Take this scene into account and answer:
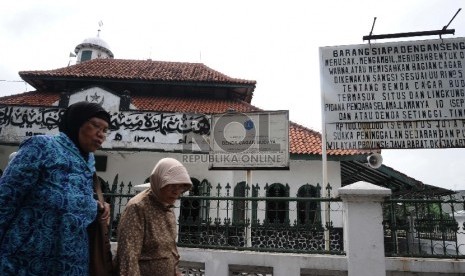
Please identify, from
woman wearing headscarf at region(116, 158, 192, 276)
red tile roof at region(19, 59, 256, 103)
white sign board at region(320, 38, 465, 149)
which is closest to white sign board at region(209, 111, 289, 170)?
white sign board at region(320, 38, 465, 149)

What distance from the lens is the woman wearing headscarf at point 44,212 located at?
1.45 m

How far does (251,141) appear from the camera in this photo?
686cm

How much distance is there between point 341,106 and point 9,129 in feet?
32.1

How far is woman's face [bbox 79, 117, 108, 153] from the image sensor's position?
5.76 feet

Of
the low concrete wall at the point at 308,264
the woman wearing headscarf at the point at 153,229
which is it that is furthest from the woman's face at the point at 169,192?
the low concrete wall at the point at 308,264

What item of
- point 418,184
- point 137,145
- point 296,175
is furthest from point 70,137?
point 418,184

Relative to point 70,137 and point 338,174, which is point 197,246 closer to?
point 70,137

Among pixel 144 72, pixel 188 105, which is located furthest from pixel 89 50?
pixel 188 105

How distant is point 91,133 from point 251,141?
17.2 feet

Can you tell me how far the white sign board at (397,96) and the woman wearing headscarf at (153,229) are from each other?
13.5 feet

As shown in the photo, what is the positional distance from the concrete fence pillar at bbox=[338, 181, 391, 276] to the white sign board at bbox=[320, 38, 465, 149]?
7.08ft

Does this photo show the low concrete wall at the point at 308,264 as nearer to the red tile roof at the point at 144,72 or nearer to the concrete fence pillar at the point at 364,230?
the concrete fence pillar at the point at 364,230

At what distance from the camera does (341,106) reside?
558 centimetres

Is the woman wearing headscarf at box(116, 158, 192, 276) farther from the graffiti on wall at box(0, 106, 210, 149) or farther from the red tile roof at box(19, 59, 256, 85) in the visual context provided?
the red tile roof at box(19, 59, 256, 85)
